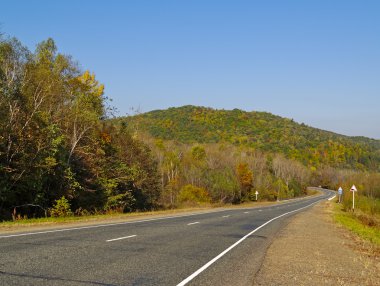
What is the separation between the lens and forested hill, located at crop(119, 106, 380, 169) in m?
153

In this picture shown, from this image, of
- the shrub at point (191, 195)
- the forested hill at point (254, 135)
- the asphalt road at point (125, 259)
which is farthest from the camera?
the forested hill at point (254, 135)

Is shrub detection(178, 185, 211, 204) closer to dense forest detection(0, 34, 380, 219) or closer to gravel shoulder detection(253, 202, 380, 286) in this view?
dense forest detection(0, 34, 380, 219)

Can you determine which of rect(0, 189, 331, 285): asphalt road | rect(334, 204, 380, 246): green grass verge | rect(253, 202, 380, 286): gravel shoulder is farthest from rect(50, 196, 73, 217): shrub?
rect(334, 204, 380, 246): green grass verge

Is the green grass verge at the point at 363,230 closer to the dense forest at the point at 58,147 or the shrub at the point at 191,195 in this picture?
the dense forest at the point at 58,147

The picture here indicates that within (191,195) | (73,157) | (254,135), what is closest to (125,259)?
(73,157)

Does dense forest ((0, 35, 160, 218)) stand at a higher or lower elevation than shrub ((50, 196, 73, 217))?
higher

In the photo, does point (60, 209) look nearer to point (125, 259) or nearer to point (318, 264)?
point (125, 259)

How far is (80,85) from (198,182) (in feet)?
137

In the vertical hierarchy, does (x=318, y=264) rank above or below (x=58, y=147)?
below

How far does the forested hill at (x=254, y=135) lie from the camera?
15338cm

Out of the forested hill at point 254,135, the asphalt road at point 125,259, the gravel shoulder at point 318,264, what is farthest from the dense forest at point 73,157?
the forested hill at point 254,135

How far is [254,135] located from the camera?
170 meters

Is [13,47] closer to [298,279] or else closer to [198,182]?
[298,279]

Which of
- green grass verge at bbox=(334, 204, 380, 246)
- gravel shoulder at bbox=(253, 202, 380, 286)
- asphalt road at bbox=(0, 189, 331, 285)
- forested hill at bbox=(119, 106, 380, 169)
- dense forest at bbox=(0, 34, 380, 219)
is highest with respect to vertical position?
A: forested hill at bbox=(119, 106, 380, 169)
